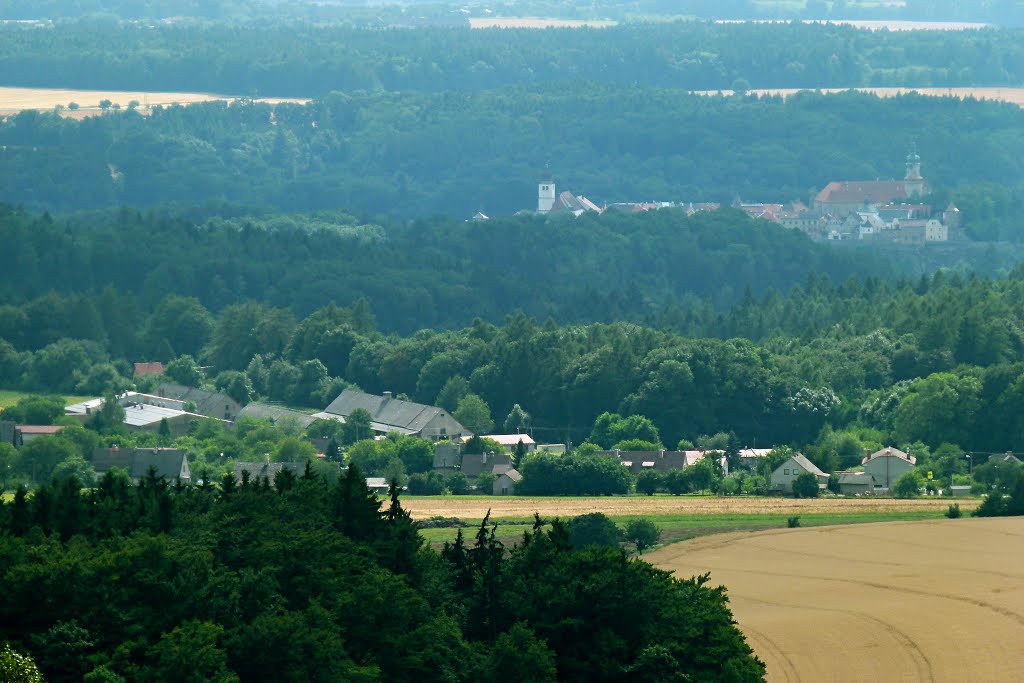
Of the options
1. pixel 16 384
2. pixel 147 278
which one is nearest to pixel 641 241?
pixel 147 278

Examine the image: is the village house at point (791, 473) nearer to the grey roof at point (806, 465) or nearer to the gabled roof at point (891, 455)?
the grey roof at point (806, 465)

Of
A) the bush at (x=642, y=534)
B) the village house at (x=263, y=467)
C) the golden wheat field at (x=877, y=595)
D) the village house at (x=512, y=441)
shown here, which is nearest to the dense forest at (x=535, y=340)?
the village house at (x=512, y=441)

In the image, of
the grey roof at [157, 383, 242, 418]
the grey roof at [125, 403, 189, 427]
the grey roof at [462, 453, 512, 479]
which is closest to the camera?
the grey roof at [462, 453, 512, 479]

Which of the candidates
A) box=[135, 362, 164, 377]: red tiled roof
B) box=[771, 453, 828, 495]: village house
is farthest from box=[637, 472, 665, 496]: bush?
box=[135, 362, 164, 377]: red tiled roof

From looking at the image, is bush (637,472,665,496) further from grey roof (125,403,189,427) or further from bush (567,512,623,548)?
grey roof (125,403,189,427)

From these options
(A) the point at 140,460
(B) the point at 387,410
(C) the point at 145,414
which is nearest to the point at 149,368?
(C) the point at 145,414

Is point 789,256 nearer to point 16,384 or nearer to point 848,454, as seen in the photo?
point 16,384

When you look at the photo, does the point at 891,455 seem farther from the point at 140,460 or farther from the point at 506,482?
the point at 140,460
